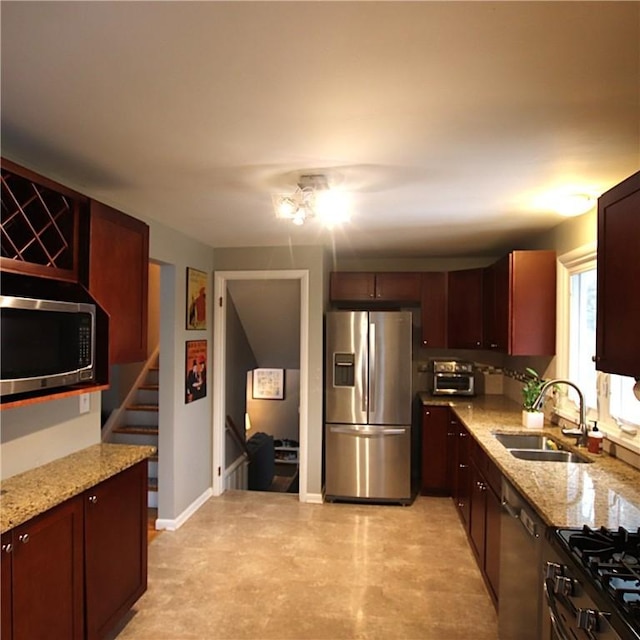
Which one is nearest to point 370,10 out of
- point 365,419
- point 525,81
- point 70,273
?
point 525,81

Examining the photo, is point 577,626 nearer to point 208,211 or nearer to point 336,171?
point 336,171

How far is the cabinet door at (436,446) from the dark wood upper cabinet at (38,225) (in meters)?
3.28

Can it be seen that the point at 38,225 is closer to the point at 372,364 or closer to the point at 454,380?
the point at 372,364

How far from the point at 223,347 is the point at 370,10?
11.6ft

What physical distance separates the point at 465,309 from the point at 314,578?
2.81m

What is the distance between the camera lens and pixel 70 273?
79.4 inches

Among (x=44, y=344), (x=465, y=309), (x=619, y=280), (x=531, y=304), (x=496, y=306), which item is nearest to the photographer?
(x=619, y=280)

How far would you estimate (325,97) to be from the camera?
146 cm

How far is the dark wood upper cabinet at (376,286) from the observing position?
14.9 feet

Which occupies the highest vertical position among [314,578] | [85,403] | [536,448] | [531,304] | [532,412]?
[531,304]

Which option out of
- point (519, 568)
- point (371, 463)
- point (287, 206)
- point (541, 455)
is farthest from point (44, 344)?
point (371, 463)

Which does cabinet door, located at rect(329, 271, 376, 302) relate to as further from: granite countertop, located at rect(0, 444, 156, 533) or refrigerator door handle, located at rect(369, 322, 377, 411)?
granite countertop, located at rect(0, 444, 156, 533)

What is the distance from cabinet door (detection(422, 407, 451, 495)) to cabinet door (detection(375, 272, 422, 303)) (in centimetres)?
114

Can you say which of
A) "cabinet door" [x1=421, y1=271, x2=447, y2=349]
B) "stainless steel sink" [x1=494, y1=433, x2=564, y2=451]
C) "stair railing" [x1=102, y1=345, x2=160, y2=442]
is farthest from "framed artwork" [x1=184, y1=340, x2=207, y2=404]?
"stainless steel sink" [x1=494, y1=433, x2=564, y2=451]
